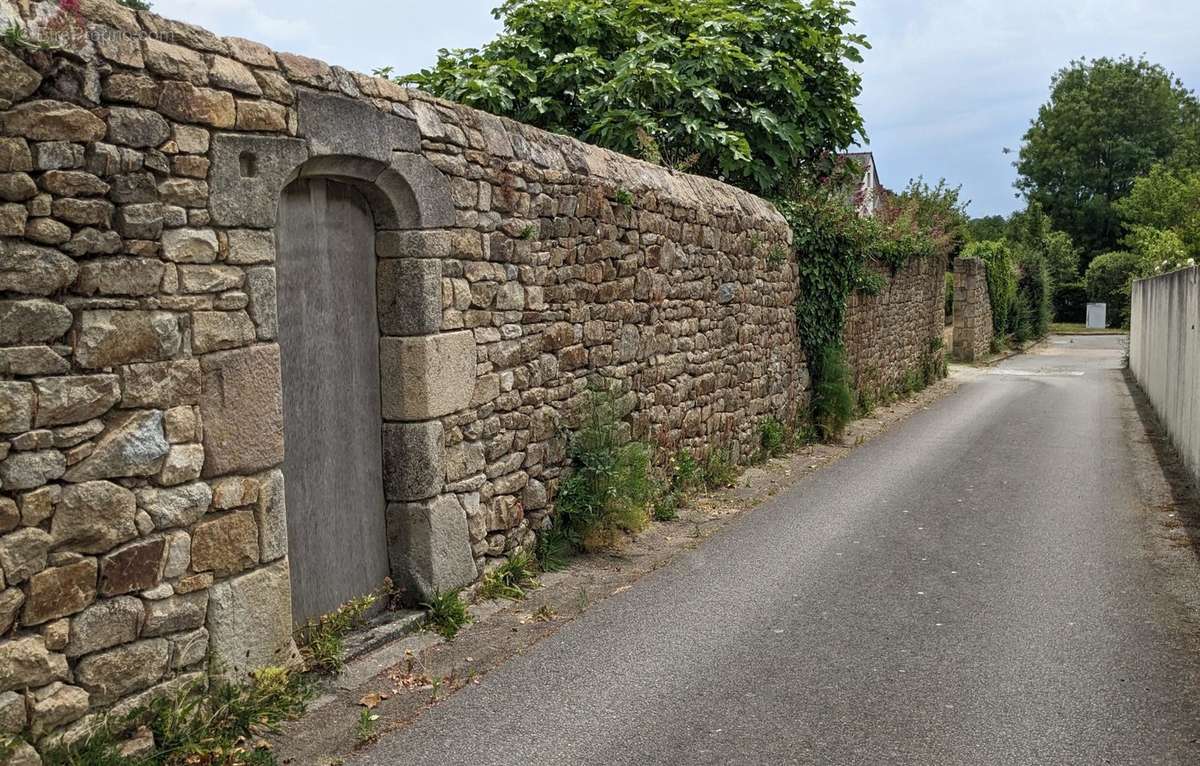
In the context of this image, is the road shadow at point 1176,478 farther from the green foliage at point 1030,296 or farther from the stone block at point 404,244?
the green foliage at point 1030,296

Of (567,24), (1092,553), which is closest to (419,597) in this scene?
(1092,553)

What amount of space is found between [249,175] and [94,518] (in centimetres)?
153

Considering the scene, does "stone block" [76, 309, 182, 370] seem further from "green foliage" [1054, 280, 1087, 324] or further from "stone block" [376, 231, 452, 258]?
"green foliage" [1054, 280, 1087, 324]

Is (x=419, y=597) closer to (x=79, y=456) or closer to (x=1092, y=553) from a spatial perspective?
(x=79, y=456)

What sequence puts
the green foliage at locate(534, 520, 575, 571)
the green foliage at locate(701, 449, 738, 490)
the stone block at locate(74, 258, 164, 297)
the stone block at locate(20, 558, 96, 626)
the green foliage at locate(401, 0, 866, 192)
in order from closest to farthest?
the stone block at locate(20, 558, 96, 626) → the stone block at locate(74, 258, 164, 297) → the green foliage at locate(534, 520, 575, 571) → the green foliage at locate(701, 449, 738, 490) → the green foliage at locate(401, 0, 866, 192)

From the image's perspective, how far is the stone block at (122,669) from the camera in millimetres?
3570

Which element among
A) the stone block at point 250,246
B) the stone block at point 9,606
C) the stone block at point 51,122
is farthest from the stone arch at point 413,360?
the stone block at point 9,606

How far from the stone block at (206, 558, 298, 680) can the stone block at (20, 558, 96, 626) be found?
58cm

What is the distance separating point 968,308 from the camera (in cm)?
2516

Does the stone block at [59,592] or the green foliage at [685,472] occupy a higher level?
the stone block at [59,592]

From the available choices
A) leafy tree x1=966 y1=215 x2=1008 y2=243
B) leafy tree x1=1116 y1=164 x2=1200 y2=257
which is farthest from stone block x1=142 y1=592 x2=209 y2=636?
leafy tree x1=966 y1=215 x2=1008 y2=243

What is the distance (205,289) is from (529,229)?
8.92 ft

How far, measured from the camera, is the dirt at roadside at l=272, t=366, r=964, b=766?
13.7ft

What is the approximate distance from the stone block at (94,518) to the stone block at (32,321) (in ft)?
1.71
